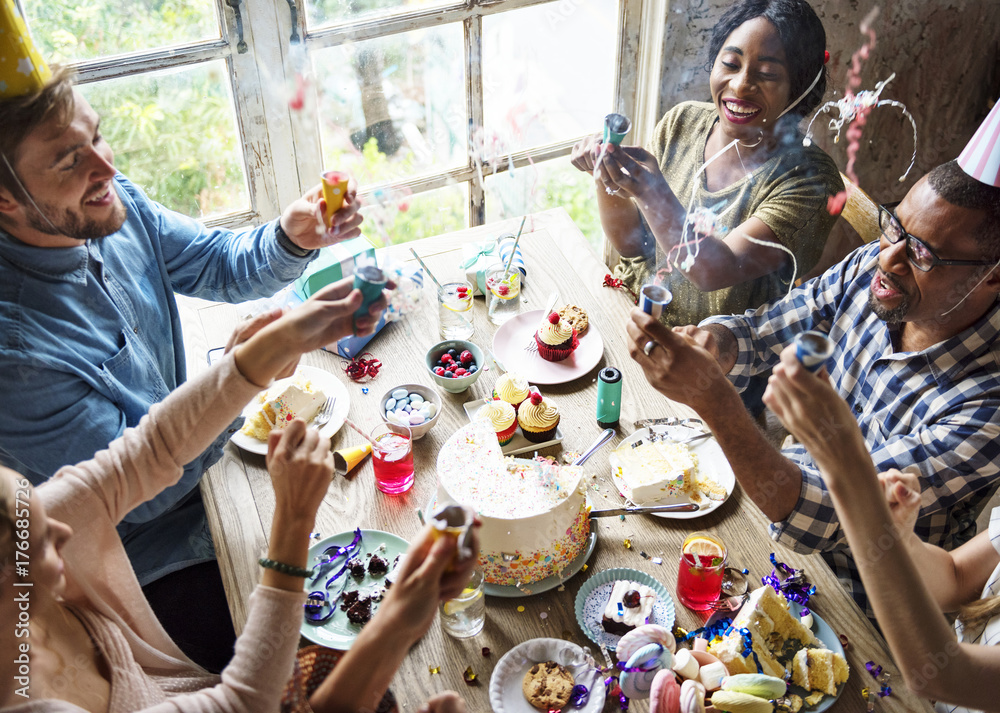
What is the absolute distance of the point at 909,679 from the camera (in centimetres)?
115

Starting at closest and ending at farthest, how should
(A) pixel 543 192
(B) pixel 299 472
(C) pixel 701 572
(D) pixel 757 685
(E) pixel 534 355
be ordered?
(B) pixel 299 472, (D) pixel 757 685, (C) pixel 701 572, (E) pixel 534 355, (A) pixel 543 192

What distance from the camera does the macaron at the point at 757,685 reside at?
4.02 ft

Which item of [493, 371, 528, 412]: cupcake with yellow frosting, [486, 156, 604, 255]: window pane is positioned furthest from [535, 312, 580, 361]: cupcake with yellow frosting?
[486, 156, 604, 255]: window pane

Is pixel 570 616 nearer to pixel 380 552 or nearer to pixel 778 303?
pixel 380 552

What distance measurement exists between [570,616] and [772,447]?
0.50 meters

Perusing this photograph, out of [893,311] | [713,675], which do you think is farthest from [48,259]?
[893,311]

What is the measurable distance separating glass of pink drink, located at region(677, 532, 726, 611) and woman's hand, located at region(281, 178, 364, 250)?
988 millimetres

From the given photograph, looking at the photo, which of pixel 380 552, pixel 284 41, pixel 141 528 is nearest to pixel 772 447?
pixel 380 552

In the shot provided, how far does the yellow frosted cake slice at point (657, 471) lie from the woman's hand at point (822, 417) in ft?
1.47

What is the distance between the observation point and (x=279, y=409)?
1.71m

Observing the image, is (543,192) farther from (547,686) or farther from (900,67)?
(547,686)

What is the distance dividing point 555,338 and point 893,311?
0.76 metres

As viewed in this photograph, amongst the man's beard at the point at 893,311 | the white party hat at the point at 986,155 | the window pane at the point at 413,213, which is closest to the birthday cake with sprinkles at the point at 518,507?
the man's beard at the point at 893,311

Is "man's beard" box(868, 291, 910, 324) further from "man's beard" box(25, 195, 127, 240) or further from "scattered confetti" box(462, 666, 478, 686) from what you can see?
"man's beard" box(25, 195, 127, 240)
